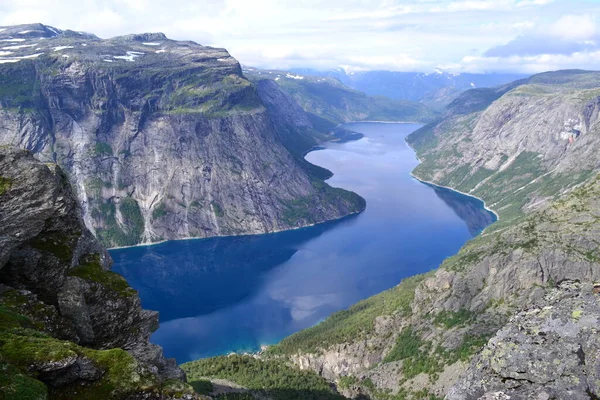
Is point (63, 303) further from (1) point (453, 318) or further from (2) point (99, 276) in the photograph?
(1) point (453, 318)

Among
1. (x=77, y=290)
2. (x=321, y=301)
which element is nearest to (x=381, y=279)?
(x=321, y=301)

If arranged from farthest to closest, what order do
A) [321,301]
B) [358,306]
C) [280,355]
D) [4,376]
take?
[321,301]
[358,306]
[280,355]
[4,376]

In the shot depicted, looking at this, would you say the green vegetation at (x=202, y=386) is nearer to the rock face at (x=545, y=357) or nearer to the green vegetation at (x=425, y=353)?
the green vegetation at (x=425, y=353)

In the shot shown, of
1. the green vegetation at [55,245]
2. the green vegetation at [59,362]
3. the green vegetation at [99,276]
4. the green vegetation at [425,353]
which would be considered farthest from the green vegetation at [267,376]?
the green vegetation at [59,362]

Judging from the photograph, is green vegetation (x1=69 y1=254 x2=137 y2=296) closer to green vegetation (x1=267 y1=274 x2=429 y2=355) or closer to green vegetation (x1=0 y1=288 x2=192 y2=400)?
green vegetation (x1=0 y1=288 x2=192 y2=400)

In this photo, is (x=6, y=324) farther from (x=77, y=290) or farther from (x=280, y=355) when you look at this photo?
(x=280, y=355)

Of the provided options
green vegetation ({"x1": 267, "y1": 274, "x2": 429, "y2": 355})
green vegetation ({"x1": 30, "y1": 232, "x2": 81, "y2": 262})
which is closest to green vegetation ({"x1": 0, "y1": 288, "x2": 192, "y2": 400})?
green vegetation ({"x1": 30, "y1": 232, "x2": 81, "y2": 262})
